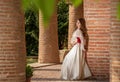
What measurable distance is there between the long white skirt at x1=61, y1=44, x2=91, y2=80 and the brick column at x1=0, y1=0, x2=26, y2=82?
9.48 feet

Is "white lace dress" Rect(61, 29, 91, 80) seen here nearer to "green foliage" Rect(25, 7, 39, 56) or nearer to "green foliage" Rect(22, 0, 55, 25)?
"green foliage" Rect(22, 0, 55, 25)

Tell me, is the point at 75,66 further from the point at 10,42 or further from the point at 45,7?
the point at 45,7

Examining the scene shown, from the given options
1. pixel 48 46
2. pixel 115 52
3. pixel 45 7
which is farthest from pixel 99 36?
pixel 45 7

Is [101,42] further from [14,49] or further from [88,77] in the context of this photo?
[14,49]

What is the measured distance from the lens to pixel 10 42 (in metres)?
7.07

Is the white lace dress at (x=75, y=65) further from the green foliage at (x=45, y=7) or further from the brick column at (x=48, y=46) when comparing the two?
the green foliage at (x=45, y=7)

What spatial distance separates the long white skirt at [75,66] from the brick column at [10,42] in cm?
289

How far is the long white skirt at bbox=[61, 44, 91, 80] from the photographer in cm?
991

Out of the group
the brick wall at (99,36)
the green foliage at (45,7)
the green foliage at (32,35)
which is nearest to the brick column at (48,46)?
the green foliage at (32,35)

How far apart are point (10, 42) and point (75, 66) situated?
3300 millimetres

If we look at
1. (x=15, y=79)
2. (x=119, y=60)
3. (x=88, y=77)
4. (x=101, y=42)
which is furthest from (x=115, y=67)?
(x=88, y=77)

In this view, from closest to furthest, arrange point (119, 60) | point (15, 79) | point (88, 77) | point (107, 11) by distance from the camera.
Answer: point (119, 60) → point (15, 79) → point (107, 11) → point (88, 77)

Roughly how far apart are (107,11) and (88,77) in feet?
5.97

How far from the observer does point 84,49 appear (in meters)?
9.64
